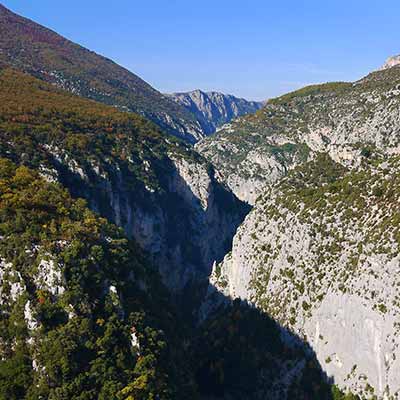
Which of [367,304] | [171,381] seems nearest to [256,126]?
[367,304]

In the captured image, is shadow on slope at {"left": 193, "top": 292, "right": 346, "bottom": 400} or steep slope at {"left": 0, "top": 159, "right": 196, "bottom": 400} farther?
shadow on slope at {"left": 193, "top": 292, "right": 346, "bottom": 400}

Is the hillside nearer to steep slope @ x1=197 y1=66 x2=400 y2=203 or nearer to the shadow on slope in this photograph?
the shadow on slope

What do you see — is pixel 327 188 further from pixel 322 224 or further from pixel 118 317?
pixel 118 317

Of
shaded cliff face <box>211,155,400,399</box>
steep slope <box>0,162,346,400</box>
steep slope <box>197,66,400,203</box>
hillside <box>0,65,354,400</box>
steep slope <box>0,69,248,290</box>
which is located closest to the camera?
steep slope <box>0,162,346,400</box>

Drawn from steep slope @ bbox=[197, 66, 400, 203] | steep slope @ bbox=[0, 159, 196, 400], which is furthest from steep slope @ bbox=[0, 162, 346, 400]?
steep slope @ bbox=[197, 66, 400, 203]

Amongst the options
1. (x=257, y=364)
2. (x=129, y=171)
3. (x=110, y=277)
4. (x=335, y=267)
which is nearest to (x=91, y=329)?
(x=110, y=277)

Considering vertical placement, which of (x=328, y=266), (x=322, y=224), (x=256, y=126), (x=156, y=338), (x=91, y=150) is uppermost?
(x=256, y=126)

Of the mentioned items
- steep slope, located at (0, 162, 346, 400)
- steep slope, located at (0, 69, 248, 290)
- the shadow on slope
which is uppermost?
steep slope, located at (0, 69, 248, 290)
